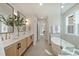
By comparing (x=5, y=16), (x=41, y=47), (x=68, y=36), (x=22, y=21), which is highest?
(x=5, y=16)

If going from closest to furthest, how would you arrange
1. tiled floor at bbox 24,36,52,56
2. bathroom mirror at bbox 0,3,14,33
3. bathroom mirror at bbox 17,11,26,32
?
bathroom mirror at bbox 0,3,14,33, tiled floor at bbox 24,36,52,56, bathroom mirror at bbox 17,11,26,32

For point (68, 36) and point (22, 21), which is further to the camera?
point (22, 21)

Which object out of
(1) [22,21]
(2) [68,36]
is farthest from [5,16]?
(2) [68,36]

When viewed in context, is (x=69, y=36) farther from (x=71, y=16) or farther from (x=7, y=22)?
(x=7, y=22)

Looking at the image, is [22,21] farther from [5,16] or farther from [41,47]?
[41,47]

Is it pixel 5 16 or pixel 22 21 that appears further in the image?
pixel 22 21

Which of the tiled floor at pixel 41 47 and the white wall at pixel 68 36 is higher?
the white wall at pixel 68 36

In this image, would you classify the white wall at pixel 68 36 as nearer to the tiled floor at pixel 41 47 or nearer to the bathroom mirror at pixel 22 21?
the tiled floor at pixel 41 47

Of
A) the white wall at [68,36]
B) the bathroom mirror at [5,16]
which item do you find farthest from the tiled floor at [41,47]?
the bathroom mirror at [5,16]

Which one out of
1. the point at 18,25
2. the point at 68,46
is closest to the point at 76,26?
the point at 68,46

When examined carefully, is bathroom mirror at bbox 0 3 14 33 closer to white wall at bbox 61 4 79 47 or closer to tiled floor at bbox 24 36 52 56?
tiled floor at bbox 24 36 52 56

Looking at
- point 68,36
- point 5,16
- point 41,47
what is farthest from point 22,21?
point 68,36

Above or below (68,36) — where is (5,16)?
above

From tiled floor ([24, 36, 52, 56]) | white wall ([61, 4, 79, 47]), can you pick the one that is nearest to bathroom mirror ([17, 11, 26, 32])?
tiled floor ([24, 36, 52, 56])
